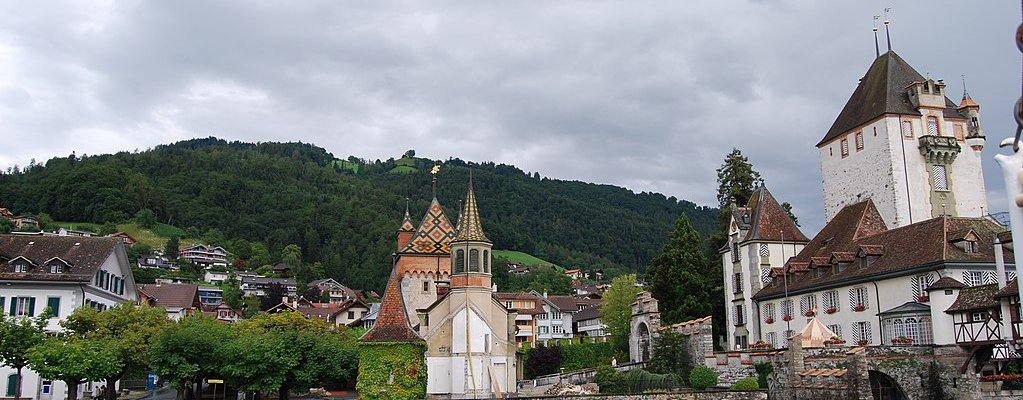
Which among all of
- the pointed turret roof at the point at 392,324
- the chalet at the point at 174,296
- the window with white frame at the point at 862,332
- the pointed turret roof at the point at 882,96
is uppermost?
the pointed turret roof at the point at 882,96

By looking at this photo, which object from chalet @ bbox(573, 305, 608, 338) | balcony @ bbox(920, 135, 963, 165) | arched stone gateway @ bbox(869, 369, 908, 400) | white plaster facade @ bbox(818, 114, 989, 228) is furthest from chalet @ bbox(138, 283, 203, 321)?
arched stone gateway @ bbox(869, 369, 908, 400)

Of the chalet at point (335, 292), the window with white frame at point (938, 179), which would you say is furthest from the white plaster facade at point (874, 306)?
the chalet at point (335, 292)

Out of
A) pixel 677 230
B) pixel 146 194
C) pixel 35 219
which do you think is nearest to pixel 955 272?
pixel 677 230

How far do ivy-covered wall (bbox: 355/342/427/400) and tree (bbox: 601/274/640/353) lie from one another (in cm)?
2534

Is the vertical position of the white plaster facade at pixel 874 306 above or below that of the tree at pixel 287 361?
above

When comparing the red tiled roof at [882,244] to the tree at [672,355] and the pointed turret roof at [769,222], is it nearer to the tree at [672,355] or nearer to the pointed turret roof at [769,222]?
the pointed turret roof at [769,222]

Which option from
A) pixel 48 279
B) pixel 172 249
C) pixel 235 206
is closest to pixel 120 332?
pixel 48 279

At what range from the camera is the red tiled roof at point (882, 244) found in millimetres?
37656

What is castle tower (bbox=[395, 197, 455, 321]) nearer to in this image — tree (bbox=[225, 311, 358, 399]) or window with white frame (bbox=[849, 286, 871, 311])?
tree (bbox=[225, 311, 358, 399])

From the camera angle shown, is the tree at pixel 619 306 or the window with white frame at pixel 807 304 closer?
the window with white frame at pixel 807 304

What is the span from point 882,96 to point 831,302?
1581 cm

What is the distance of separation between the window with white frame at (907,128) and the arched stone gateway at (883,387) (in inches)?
903

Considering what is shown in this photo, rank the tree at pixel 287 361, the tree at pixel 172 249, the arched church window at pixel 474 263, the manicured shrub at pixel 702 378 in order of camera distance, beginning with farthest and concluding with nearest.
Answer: the tree at pixel 172 249, the arched church window at pixel 474 263, the tree at pixel 287 361, the manicured shrub at pixel 702 378

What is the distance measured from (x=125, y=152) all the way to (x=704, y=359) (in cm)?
18479
